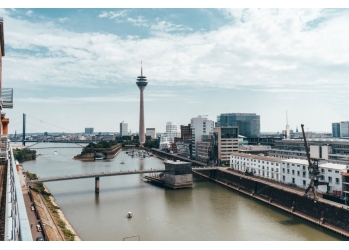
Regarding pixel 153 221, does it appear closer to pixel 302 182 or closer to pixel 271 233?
pixel 271 233

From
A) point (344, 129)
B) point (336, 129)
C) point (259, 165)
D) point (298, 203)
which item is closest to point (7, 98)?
point (298, 203)

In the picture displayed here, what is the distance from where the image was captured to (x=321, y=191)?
277 inches

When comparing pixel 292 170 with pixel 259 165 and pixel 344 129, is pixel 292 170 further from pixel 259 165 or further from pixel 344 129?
pixel 344 129

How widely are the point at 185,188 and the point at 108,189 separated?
8.61 ft

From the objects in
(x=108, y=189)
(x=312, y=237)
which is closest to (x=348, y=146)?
(x=312, y=237)

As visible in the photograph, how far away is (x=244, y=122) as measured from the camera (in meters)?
35.3

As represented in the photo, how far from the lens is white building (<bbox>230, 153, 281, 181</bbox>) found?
9242 mm

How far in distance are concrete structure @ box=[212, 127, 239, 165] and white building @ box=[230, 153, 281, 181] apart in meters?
1.37

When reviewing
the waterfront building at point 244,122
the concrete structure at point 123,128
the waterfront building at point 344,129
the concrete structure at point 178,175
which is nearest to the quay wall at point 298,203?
the concrete structure at point 178,175

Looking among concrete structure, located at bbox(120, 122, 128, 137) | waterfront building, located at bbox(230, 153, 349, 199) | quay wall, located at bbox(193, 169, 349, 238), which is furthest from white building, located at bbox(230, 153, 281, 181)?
concrete structure, located at bbox(120, 122, 128, 137)

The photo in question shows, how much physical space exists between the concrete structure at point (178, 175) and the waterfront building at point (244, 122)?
83.7 ft

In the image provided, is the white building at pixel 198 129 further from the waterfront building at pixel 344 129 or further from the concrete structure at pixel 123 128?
the concrete structure at pixel 123 128

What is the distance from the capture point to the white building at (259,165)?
9242mm

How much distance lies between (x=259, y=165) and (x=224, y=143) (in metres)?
3.41
